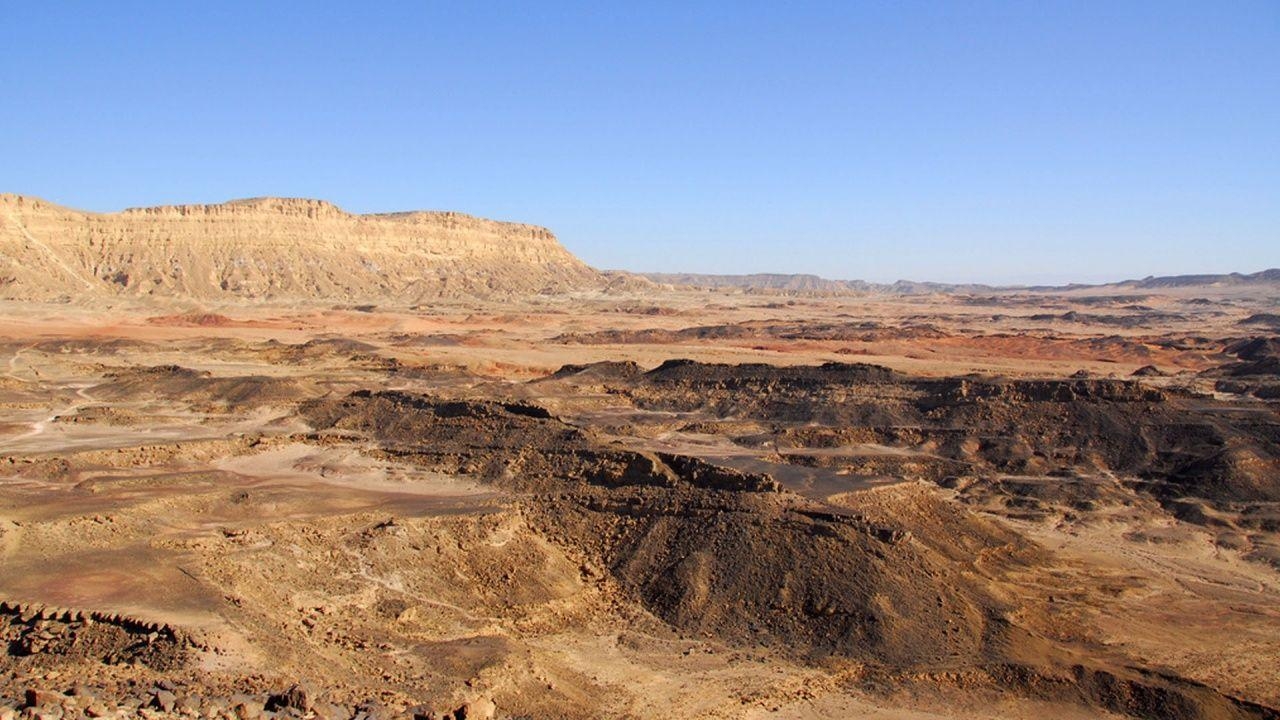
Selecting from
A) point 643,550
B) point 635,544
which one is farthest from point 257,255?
point 643,550

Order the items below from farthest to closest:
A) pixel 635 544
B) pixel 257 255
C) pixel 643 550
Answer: pixel 257 255, pixel 635 544, pixel 643 550

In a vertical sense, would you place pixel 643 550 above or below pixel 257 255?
below

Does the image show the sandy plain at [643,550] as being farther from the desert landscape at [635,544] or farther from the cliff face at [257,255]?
the cliff face at [257,255]

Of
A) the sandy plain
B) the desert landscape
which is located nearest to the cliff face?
the desert landscape

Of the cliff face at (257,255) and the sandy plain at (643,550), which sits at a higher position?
the cliff face at (257,255)

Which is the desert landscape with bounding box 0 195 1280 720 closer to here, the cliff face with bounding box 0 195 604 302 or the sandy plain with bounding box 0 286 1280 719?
the sandy plain with bounding box 0 286 1280 719

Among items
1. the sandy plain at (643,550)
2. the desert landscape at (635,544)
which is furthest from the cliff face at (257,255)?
the sandy plain at (643,550)

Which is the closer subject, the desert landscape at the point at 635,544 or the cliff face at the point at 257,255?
the desert landscape at the point at 635,544

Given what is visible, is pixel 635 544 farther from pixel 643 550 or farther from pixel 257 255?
pixel 257 255
